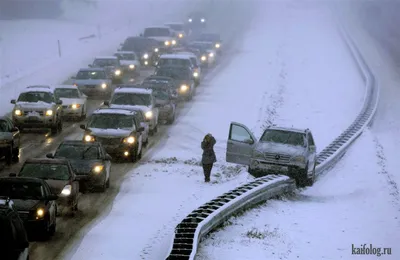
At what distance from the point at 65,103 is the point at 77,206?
1553 cm

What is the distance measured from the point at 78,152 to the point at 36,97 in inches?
390

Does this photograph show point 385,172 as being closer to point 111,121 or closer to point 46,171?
point 111,121

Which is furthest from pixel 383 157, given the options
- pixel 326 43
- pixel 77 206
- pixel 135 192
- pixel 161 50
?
pixel 326 43

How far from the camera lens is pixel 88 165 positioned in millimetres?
21891

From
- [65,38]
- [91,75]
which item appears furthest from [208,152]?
[65,38]

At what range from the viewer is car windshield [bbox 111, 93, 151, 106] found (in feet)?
106

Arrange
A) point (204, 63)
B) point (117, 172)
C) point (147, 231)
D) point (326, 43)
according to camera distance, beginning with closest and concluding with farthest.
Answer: point (147, 231)
point (117, 172)
point (204, 63)
point (326, 43)

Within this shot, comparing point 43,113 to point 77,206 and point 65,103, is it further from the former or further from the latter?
point 77,206

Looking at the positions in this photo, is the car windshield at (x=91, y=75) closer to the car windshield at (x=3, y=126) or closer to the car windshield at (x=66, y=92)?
the car windshield at (x=66, y=92)

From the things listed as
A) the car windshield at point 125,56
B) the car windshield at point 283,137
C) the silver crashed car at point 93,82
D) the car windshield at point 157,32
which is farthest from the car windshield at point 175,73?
the car windshield at point 157,32

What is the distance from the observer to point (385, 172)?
29734 mm

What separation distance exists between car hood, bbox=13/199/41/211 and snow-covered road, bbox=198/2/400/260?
11.2ft

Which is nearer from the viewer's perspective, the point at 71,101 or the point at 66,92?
the point at 71,101

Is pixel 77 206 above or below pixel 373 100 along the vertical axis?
above
